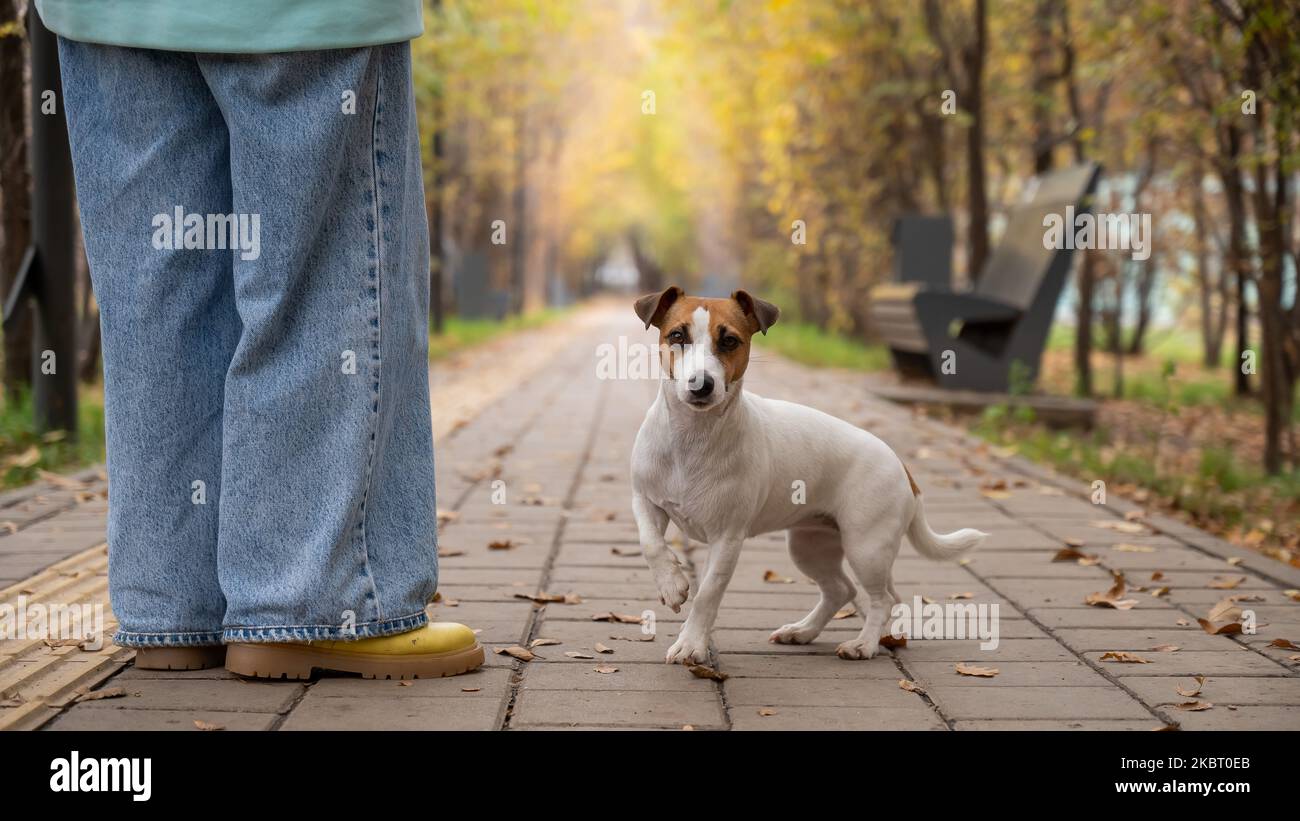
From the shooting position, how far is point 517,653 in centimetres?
369

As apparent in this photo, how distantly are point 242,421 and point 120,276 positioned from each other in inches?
19.1

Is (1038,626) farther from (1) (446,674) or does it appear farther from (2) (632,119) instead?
(2) (632,119)

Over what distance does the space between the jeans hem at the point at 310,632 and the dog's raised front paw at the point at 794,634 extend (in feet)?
3.99

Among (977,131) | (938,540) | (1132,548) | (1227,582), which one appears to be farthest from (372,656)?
(977,131)

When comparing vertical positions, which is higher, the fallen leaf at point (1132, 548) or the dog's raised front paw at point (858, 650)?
→ the dog's raised front paw at point (858, 650)

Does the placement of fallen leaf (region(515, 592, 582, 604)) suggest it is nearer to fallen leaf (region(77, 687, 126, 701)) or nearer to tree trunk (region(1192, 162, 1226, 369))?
fallen leaf (region(77, 687, 126, 701))

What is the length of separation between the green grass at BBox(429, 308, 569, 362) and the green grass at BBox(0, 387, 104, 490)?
6963 mm

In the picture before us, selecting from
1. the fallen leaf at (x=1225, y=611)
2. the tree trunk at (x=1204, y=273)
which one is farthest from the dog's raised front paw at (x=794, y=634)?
the tree trunk at (x=1204, y=273)

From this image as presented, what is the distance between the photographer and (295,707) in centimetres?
313

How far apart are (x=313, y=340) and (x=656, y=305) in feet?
3.11

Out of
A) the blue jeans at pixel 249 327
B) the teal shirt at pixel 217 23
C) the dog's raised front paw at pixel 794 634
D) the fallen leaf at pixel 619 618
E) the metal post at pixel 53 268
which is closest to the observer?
the teal shirt at pixel 217 23

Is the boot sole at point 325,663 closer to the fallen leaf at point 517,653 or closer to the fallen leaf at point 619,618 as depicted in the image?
the fallen leaf at point 517,653

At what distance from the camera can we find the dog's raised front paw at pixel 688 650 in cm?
360
